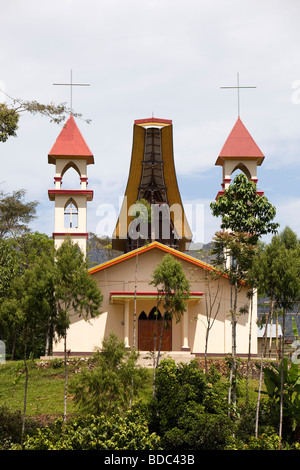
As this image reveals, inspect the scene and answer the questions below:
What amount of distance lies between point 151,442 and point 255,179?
19307 mm

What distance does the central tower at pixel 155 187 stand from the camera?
36594 millimetres

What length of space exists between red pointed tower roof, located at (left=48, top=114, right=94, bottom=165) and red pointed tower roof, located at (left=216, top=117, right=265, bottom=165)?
6.55 meters

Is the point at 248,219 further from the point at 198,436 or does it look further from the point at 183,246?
the point at 183,246

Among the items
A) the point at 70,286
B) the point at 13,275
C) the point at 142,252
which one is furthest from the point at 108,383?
the point at 13,275

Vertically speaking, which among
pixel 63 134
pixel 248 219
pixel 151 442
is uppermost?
pixel 63 134

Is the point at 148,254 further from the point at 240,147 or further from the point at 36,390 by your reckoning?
the point at 36,390

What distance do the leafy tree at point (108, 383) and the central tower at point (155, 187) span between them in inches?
791

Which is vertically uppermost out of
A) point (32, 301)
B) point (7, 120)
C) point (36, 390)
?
point (7, 120)

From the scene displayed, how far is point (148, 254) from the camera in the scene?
29469mm

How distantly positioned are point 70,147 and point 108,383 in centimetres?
1823

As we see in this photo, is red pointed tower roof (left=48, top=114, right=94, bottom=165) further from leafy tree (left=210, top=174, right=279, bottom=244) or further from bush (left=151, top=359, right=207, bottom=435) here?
bush (left=151, top=359, right=207, bottom=435)

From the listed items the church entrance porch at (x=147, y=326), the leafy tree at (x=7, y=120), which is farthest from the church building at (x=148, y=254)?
the leafy tree at (x=7, y=120)

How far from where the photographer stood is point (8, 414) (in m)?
17.9

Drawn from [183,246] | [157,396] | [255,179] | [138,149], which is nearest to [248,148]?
[255,179]
